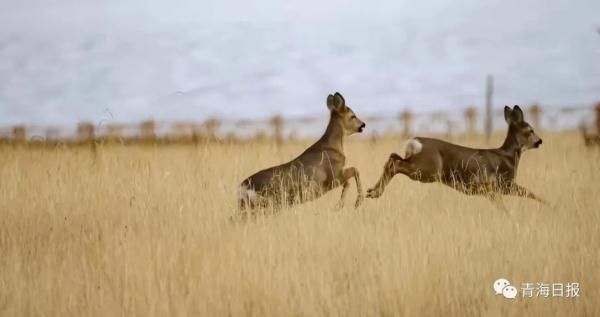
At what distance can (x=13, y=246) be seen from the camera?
616 centimetres

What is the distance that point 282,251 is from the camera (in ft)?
18.6

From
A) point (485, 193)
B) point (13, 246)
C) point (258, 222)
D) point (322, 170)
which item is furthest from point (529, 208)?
point (13, 246)

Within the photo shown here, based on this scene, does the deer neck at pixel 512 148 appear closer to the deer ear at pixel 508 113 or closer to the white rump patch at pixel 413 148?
the deer ear at pixel 508 113

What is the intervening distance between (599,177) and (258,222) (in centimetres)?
531

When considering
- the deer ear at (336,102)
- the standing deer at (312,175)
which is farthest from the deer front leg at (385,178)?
the deer ear at (336,102)

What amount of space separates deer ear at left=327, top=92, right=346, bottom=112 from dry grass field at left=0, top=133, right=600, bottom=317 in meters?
1.01

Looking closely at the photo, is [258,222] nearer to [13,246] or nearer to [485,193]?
[13,246]

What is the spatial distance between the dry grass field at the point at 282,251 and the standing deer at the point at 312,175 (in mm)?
187

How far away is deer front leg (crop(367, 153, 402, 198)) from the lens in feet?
26.3

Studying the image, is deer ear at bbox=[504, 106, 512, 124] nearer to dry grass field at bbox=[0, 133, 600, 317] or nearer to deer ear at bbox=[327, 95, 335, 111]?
dry grass field at bbox=[0, 133, 600, 317]

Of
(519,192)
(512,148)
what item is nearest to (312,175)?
(519,192)

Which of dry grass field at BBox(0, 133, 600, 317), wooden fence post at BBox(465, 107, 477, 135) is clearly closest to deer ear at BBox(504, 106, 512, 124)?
dry grass field at BBox(0, 133, 600, 317)

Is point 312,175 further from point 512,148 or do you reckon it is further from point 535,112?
point 535,112

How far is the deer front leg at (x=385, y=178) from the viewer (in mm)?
8023
